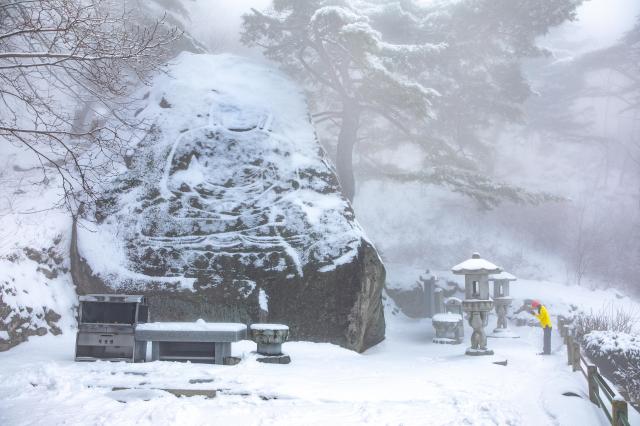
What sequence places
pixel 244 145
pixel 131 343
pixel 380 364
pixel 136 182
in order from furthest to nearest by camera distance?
1. pixel 244 145
2. pixel 136 182
3. pixel 380 364
4. pixel 131 343

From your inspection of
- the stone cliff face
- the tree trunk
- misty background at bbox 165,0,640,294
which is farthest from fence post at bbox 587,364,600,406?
misty background at bbox 165,0,640,294

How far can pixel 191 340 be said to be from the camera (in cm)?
880

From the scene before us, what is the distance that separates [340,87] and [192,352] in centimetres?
1242

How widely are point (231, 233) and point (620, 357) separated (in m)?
9.56

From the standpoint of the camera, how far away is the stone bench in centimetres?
873

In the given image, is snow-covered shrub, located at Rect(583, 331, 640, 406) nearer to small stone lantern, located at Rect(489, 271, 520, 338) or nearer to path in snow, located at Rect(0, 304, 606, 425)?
path in snow, located at Rect(0, 304, 606, 425)

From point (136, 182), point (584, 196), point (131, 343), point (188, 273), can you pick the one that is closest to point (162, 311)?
point (188, 273)

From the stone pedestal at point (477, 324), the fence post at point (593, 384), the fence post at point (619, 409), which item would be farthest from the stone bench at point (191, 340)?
the stone pedestal at point (477, 324)

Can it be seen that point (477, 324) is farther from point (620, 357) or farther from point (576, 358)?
point (620, 357)

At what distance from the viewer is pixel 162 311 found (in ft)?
36.9

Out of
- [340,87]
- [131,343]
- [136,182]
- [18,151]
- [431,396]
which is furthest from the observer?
[340,87]

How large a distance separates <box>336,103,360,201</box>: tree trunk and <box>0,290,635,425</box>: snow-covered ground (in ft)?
30.5

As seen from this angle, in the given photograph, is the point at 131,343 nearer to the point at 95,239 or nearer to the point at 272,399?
the point at 272,399

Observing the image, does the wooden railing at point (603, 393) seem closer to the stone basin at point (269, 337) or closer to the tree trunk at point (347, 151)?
the stone basin at point (269, 337)
